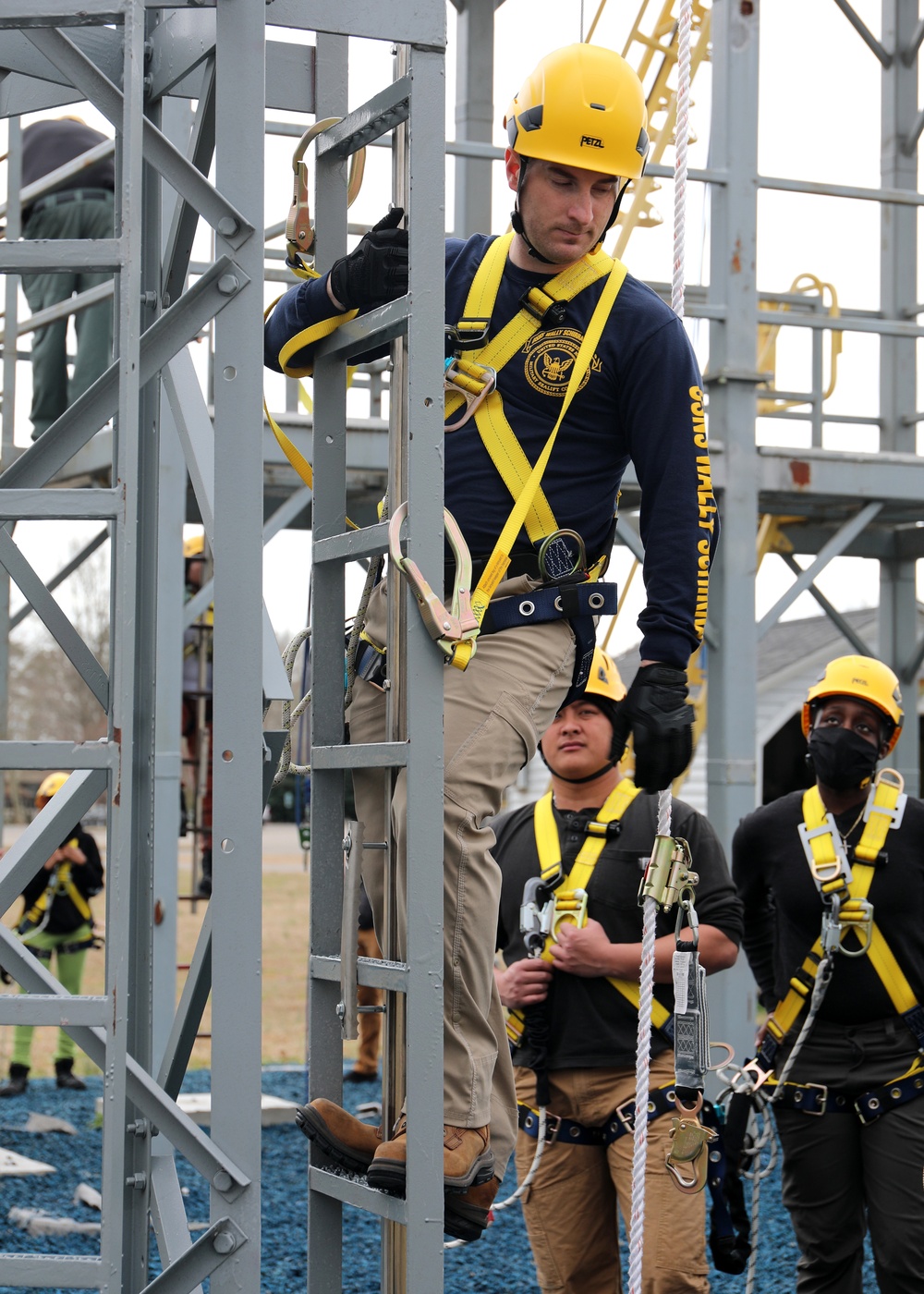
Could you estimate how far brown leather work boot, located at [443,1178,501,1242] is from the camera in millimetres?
3295

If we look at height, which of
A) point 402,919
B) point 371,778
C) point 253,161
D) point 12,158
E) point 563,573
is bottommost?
point 402,919

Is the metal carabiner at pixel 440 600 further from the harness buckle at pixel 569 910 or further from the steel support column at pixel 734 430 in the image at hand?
the steel support column at pixel 734 430

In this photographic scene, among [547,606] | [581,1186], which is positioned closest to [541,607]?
[547,606]

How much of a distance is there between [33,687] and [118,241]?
5917cm

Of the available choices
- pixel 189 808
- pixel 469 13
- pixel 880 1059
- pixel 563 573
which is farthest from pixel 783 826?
pixel 189 808

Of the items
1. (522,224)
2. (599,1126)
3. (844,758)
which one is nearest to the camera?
(522,224)

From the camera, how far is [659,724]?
3.47m

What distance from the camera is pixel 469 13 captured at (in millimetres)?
11133

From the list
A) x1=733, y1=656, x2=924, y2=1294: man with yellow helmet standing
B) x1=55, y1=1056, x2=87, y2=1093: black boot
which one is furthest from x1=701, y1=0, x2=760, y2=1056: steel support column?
x1=55, y1=1056, x2=87, y2=1093: black boot

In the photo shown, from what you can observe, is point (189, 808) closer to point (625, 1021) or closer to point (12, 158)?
point (12, 158)

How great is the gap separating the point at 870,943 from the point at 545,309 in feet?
9.75

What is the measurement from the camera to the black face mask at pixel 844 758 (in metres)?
5.79

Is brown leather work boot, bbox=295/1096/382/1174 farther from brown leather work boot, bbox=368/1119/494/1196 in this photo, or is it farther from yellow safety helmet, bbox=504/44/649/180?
yellow safety helmet, bbox=504/44/649/180

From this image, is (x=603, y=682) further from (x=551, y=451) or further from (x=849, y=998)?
(x=551, y=451)
